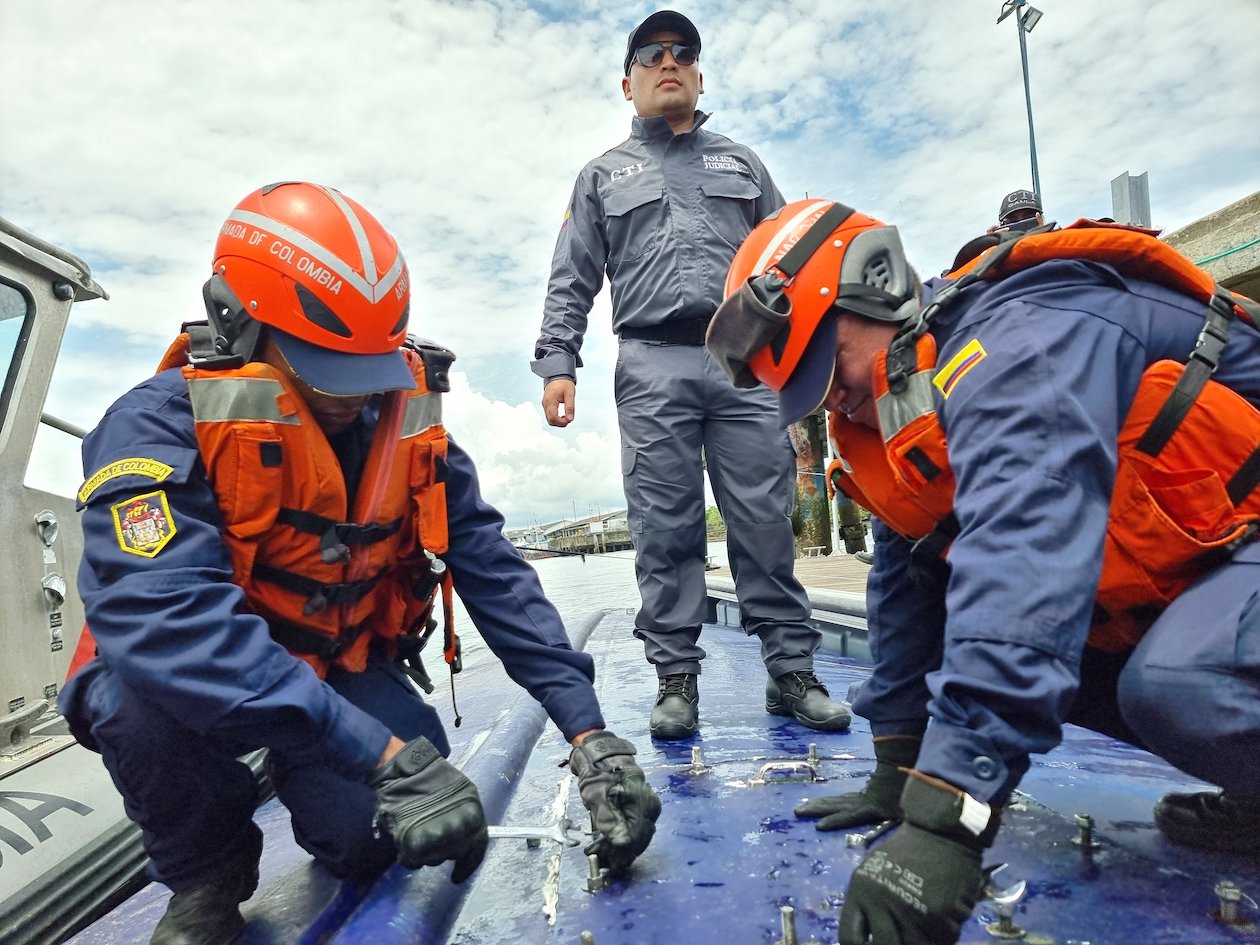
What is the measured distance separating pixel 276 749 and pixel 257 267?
3.13 feet

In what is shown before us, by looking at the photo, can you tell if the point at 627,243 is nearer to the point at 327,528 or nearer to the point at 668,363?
the point at 668,363

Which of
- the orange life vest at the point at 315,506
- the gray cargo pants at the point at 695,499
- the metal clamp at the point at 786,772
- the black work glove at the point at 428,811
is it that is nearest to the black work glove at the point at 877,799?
the metal clamp at the point at 786,772

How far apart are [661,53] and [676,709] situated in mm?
2248

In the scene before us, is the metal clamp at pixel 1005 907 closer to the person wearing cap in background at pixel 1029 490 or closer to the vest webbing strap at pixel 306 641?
the person wearing cap in background at pixel 1029 490

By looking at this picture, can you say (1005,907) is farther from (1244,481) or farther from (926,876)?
(1244,481)

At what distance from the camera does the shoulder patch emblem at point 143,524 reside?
1409 millimetres

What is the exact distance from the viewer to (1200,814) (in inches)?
57.1

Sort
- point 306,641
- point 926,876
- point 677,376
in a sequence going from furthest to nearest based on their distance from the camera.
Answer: point 677,376 → point 306,641 → point 926,876

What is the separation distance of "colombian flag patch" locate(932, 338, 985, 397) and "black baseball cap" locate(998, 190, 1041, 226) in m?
4.74

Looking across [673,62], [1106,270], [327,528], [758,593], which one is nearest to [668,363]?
[758,593]

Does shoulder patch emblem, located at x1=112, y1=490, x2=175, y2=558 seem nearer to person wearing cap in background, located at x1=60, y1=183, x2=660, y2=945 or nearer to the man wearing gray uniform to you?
person wearing cap in background, located at x1=60, y1=183, x2=660, y2=945

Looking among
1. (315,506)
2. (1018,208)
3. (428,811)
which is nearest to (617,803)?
(428,811)

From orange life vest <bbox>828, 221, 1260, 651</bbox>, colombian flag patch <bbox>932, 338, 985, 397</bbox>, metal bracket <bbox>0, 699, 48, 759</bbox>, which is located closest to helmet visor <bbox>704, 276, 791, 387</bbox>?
orange life vest <bbox>828, 221, 1260, 651</bbox>

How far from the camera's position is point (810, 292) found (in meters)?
1.54
